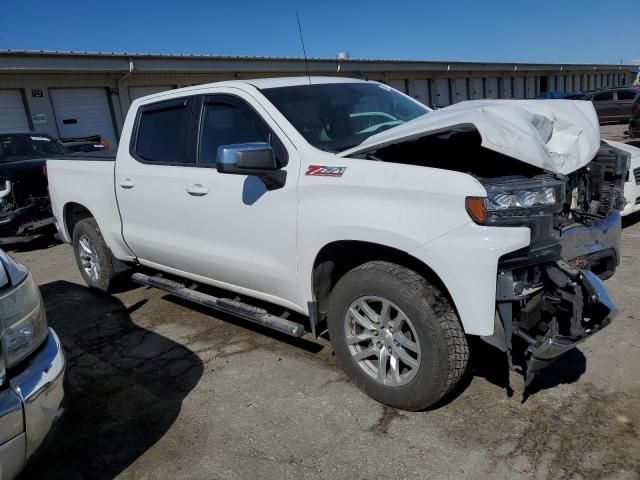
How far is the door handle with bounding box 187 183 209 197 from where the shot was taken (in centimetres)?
387

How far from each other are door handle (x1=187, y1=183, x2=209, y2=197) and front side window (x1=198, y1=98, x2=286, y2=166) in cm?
19

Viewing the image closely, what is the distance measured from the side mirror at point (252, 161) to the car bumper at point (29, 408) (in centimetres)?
142

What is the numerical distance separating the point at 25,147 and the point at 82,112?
876 cm

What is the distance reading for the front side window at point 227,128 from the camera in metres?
3.68

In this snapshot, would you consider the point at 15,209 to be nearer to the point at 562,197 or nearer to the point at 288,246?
the point at 288,246

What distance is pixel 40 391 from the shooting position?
225cm

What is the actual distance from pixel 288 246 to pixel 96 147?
34.1 ft

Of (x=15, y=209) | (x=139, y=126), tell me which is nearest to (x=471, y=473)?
(x=139, y=126)

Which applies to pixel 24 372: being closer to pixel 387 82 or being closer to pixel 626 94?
pixel 626 94

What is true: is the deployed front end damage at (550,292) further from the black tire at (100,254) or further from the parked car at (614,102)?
the parked car at (614,102)

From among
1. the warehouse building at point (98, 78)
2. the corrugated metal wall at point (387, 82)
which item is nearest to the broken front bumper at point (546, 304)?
the corrugated metal wall at point (387, 82)

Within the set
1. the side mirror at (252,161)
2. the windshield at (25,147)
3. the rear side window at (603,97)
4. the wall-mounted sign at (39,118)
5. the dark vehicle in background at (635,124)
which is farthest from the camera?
the rear side window at (603,97)

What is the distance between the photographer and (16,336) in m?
2.29

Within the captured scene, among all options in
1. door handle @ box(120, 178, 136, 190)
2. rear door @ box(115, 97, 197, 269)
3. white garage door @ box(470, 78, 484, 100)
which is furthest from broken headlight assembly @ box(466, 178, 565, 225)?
white garage door @ box(470, 78, 484, 100)
